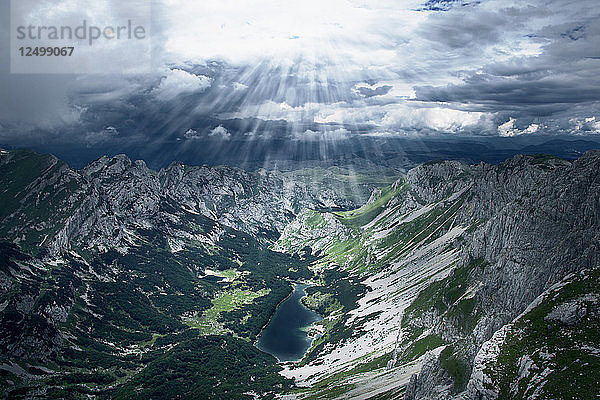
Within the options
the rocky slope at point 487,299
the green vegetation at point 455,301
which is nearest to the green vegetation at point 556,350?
the rocky slope at point 487,299

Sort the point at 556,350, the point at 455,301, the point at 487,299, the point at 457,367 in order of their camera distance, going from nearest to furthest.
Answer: the point at 556,350 < the point at 457,367 < the point at 487,299 < the point at 455,301

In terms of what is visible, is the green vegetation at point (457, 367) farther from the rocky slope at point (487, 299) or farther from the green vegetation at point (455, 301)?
the green vegetation at point (455, 301)

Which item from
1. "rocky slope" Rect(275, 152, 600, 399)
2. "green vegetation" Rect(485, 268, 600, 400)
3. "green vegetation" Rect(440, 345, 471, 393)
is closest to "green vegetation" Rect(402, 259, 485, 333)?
"rocky slope" Rect(275, 152, 600, 399)

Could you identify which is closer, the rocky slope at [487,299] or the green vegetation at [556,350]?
the green vegetation at [556,350]

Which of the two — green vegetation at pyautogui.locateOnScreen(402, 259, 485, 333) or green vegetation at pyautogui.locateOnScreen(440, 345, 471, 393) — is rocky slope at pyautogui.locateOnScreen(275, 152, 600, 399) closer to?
green vegetation at pyautogui.locateOnScreen(440, 345, 471, 393)

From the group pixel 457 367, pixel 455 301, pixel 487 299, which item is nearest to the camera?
pixel 457 367

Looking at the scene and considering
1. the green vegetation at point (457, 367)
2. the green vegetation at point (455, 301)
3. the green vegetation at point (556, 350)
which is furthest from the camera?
the green vegetation at point (455, 301)

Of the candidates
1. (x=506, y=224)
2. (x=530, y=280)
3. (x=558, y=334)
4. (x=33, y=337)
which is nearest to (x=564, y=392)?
(x=558, y=334)

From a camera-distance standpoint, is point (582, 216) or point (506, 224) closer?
point (582, 216)

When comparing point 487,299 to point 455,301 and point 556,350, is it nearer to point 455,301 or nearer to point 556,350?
point 455,301

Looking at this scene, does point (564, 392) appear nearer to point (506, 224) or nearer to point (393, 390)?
point (393, 390)

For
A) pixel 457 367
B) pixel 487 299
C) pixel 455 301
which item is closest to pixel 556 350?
pixel 457 367
